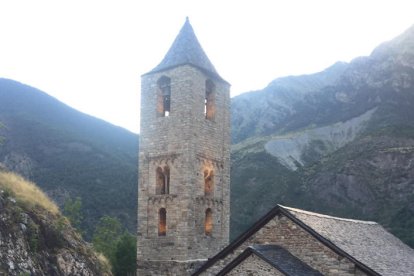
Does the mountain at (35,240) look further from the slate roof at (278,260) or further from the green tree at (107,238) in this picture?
the green tree at (107,238)

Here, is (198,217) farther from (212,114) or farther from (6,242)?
(6,242)

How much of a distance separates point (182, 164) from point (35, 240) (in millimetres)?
6016

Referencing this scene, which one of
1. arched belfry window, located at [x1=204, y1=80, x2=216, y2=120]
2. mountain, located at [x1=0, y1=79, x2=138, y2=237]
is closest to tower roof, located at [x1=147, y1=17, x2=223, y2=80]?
arched belfry window, located at [x1=204, y1=80, x2=216, y2=120]

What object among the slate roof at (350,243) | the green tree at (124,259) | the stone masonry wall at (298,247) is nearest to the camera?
the stone masonry wall at (298,247)

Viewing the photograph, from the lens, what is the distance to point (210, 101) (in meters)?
21.3

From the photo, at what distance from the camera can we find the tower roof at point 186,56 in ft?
67.1

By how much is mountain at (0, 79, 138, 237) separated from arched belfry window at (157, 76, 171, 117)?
25938mm

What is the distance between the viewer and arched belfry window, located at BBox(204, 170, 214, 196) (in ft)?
67.6

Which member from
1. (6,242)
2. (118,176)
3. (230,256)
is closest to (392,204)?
(118,176)

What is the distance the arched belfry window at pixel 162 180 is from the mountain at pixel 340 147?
23505mm

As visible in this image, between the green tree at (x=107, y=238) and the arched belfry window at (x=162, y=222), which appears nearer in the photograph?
the arched belfry window at (x=162, y=222)

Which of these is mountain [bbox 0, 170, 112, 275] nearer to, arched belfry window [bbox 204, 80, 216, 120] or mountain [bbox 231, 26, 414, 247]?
arched belfry window [bbox 204, 80, 216, 120]

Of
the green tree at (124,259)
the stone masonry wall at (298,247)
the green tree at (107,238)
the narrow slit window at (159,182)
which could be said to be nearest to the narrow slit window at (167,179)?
the narrow slit window at (159,182)

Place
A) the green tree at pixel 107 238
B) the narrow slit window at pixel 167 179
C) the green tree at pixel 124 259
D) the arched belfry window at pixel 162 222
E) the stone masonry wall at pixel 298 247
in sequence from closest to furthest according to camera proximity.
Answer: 1. the stone masonry wall at pixel 298 247
2. the arched belfry window at pixel 162 222
3. the narrow slit window at pixel 167 179
4. the green tree at pixel 124 259
5. the green tree at pixel 107 238
